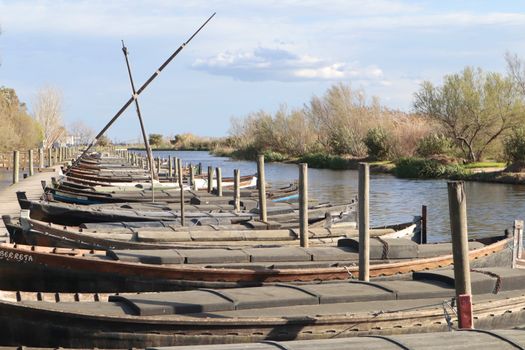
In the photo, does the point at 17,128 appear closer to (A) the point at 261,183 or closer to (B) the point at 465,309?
(A) the point at 261,183

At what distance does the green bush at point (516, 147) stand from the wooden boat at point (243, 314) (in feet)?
136

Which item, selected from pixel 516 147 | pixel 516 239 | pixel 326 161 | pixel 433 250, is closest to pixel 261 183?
pixel 433 250

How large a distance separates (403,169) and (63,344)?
49992mm

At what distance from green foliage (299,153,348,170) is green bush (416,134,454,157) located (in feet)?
34.3

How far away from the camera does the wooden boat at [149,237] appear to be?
596 inches

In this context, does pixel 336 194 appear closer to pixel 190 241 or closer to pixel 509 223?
pixel 509 223

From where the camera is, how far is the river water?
30.1 metres

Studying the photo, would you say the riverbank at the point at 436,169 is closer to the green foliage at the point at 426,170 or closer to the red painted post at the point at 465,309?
the green foliage at the point at 426,170

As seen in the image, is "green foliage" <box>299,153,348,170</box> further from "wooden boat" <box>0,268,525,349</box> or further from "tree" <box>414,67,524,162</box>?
"wooden boat" <box>0,268,525,349</box>

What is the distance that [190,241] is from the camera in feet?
50.5

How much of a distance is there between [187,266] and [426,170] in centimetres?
4538

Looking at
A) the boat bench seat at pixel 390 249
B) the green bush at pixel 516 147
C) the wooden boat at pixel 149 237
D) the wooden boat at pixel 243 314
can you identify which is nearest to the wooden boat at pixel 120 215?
the wooden boat at pixel 149 237

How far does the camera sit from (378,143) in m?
66.8

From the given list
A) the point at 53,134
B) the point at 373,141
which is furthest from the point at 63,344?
the point at 53,134
